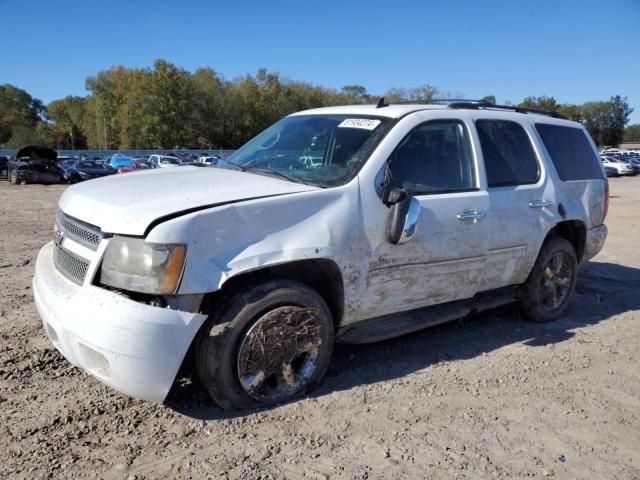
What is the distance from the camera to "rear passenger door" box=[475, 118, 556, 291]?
4223 mm

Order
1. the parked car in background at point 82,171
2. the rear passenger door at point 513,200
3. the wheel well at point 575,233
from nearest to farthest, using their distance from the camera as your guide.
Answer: the rear passenger door at point 513,200 < the wheel well at point 575,233 < the parked car in background at point 82,171

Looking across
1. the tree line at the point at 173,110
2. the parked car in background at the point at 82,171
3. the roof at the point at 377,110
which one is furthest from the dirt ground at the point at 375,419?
the tree line at the point at 173,110

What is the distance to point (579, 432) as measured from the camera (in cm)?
315

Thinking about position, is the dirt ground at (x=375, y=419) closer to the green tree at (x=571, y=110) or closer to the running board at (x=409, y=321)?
the running board at (x=409, y=321)

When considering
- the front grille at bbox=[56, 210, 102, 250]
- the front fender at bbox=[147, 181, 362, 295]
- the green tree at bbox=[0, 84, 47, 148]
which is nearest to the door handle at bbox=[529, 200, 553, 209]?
the front fender at bbox=[147, 181, 362, 295]

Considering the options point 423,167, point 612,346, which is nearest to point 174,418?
point 423,167

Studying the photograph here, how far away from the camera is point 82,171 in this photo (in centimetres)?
2805

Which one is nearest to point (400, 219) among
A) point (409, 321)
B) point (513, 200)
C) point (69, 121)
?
point (409, 321)

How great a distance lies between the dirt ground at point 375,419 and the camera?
2693mm

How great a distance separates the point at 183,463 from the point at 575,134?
4.77m

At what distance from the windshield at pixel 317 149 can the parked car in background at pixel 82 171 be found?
2517cm

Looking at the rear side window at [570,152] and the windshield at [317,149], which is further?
the rear side window at [570,152]

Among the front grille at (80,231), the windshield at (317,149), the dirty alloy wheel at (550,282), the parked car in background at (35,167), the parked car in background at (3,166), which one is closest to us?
the front grille at (80,231)

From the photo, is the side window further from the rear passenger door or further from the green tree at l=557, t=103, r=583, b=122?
the green tree at l=557, t=103, r=583, b=122
